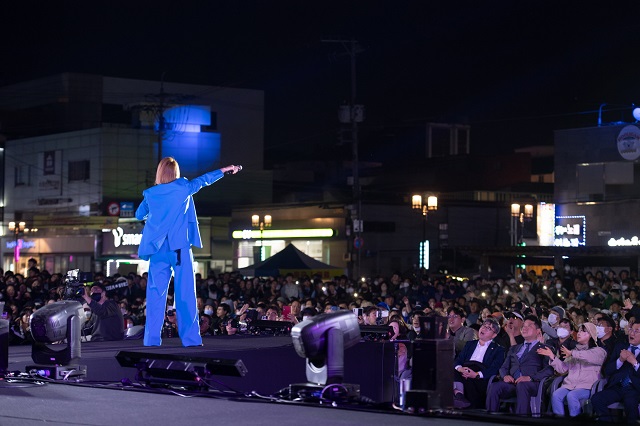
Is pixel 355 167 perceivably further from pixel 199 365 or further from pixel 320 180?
pixel 199 365

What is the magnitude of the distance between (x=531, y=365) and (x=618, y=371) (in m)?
1.01

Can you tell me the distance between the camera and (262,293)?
23.2m

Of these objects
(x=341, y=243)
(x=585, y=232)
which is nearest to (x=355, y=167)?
(x=341, y=243)

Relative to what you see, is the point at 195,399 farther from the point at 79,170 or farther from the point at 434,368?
the point at 79,170

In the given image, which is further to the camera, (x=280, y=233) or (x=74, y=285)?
(x=280, y=233)

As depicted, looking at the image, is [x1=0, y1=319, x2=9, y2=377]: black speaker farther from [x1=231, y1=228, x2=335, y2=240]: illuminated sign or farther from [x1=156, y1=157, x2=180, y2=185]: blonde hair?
[x1=231, y1=228, x2=335, y2=240]: illuminated sign

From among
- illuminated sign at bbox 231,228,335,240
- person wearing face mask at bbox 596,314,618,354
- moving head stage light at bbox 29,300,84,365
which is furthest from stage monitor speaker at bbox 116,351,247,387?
illuminated sign at bbox 231,228,335,240

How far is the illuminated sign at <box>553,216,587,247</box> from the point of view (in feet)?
113

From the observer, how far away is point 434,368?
7.30 meters

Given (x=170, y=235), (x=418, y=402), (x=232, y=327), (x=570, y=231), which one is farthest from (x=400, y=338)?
(x=570, y=231)

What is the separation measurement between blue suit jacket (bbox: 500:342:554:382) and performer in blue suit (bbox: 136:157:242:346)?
351cm

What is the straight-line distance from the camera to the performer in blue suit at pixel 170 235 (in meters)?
Answer: 9.48

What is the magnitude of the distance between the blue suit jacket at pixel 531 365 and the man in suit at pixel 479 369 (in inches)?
7.0

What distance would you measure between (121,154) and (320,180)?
505 inches
